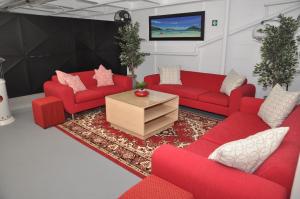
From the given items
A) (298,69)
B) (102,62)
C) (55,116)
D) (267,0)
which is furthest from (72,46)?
(298,69)

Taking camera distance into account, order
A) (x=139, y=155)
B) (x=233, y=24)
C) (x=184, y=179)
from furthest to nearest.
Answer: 1. (x=233, y=24)
2. (x=139, y=155)
3. (x=184, y=179)

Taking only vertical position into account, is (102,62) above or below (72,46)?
below

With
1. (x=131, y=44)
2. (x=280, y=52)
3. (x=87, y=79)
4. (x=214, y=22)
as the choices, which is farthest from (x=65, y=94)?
(x=280, y=52)

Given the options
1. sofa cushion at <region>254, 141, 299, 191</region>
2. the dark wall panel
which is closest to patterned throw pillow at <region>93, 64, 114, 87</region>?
the dark wall panel

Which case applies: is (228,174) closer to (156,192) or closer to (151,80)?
(156,192)

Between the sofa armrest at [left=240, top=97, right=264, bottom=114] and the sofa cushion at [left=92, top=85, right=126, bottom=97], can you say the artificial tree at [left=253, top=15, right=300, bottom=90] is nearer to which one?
the sofa armrest at [left=240, top=97, right=264, bottom=114]

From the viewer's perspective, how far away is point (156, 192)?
4.51ft

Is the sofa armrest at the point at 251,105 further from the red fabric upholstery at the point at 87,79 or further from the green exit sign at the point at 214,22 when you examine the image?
the red fabric upholstery at the point at 87,79

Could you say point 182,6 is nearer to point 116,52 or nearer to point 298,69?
point 116,52

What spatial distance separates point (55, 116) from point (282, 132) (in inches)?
133

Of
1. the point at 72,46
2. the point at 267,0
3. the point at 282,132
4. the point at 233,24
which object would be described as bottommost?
the point at 282,132

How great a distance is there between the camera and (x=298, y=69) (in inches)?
153

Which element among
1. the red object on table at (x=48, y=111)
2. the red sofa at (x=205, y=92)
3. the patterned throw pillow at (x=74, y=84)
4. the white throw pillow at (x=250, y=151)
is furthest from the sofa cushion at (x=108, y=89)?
the white throw pillow at (x=250, y=151)

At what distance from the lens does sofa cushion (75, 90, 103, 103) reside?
3894 millimetres
